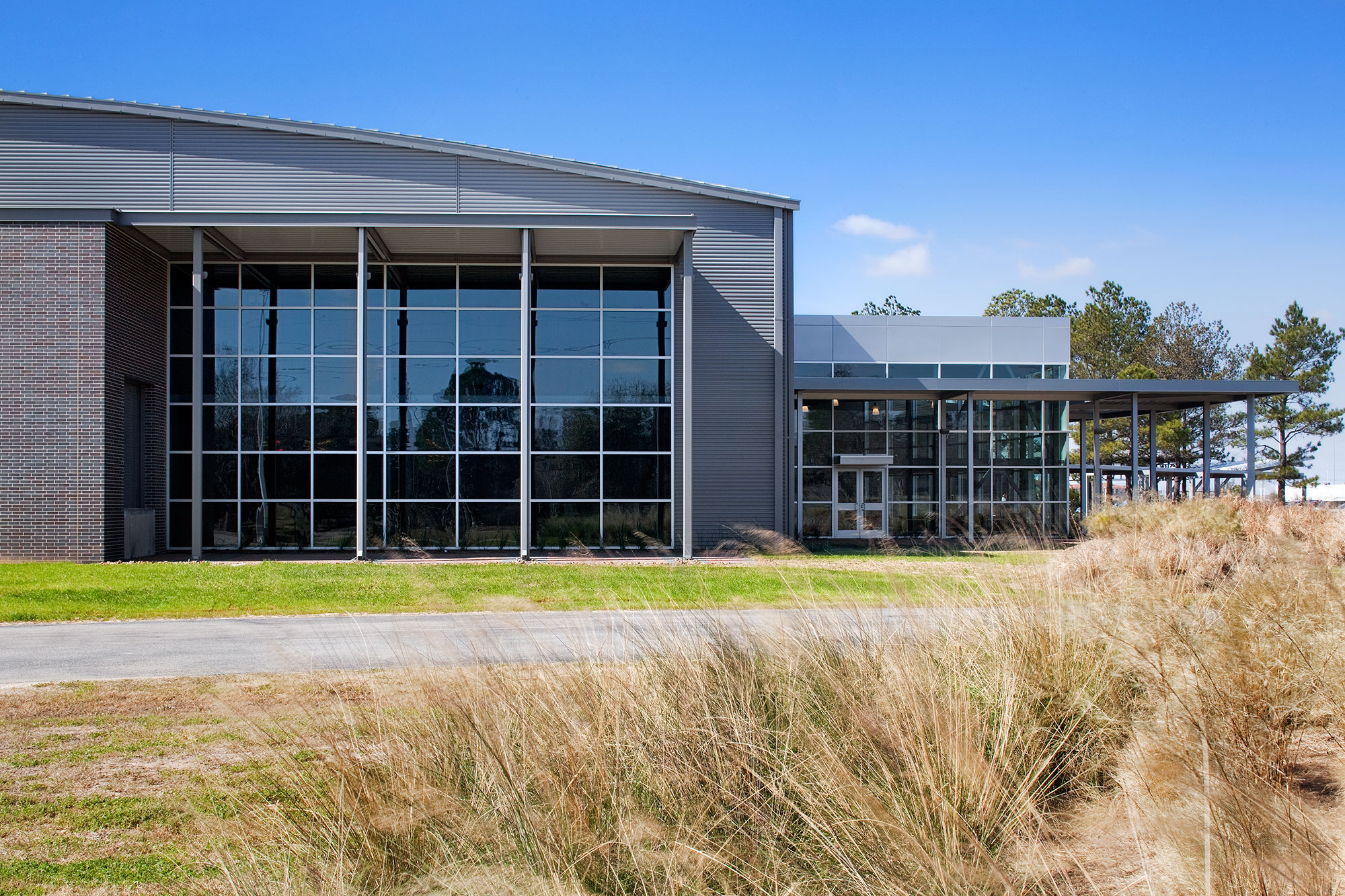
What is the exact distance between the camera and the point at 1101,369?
54344mm

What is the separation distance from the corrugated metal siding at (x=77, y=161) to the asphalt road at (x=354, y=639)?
45.4 feet

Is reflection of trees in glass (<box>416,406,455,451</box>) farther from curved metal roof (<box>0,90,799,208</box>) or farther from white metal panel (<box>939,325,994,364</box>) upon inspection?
white metal panel (<box>939,325,994,364</box>)

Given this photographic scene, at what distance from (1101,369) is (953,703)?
56.6 m

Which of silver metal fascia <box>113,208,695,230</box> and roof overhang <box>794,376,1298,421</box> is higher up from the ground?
silver metal fascia <box>113,208,695,230</box>

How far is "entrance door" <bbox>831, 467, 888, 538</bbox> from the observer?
28.0m

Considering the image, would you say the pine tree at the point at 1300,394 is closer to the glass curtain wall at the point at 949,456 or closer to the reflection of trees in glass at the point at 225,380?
the glass curtain wall at the point at 949,456

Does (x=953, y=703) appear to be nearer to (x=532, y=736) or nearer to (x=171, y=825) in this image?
(x=532, y=736)

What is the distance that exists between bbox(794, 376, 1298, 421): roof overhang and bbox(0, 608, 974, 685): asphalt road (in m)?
16.4

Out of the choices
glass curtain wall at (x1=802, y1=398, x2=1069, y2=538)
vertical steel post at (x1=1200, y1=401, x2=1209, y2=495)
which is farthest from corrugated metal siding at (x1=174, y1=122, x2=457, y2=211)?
vertical steel post at (x1=1200, y1=401, x2=1209, y2=495)

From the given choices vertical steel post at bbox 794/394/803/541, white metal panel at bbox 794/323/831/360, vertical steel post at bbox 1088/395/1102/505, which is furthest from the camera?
vertical steel post at bbox 1088/395/1102/505

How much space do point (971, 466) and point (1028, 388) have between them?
292cm

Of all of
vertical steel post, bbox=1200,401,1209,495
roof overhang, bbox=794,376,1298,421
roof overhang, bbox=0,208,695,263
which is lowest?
vertical steel post, bbox=1200,401,1209,495

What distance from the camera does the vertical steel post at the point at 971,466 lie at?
2622cm

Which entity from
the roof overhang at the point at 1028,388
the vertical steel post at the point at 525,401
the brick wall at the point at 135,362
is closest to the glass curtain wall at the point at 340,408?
the brick wall at the point at 135,362
